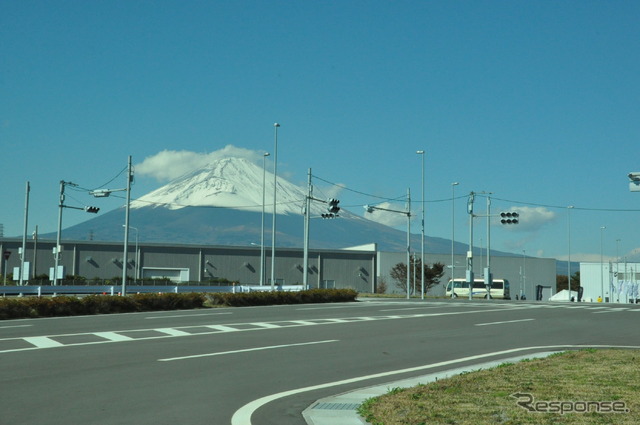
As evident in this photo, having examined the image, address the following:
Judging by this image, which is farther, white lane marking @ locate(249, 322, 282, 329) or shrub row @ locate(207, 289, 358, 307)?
shrub row @ locate(207, 289, 358, 307)

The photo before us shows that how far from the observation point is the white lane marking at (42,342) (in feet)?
53.4

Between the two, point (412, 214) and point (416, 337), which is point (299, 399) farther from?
point (412, 214)

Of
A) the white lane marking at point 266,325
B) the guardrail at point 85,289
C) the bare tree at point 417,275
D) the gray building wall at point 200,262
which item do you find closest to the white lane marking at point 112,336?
the white lane marking at point 266,325

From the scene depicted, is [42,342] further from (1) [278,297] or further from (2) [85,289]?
(2) [85,289]

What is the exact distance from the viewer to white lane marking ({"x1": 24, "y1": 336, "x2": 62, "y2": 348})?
16281 millimetres

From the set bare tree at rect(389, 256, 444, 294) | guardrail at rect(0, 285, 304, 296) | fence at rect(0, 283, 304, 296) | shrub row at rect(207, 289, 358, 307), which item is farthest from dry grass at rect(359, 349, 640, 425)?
bare tree at rect(389, 256, 444, 294)

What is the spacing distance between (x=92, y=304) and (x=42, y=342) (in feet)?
42.4

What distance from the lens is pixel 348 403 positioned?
383 inches

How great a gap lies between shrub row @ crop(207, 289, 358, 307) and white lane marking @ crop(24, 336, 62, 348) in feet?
61.8

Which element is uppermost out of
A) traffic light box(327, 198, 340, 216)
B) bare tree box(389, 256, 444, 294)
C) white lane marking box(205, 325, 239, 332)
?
traffic light box(327, 198, 340, 216)

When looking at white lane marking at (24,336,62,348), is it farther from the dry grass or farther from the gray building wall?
the gray building wall

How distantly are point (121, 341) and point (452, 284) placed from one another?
6449 centimetres

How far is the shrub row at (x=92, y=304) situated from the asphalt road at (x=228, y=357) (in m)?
2.74

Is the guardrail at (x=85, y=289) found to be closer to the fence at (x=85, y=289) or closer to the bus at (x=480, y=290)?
the fence at (x=85, y=289)
